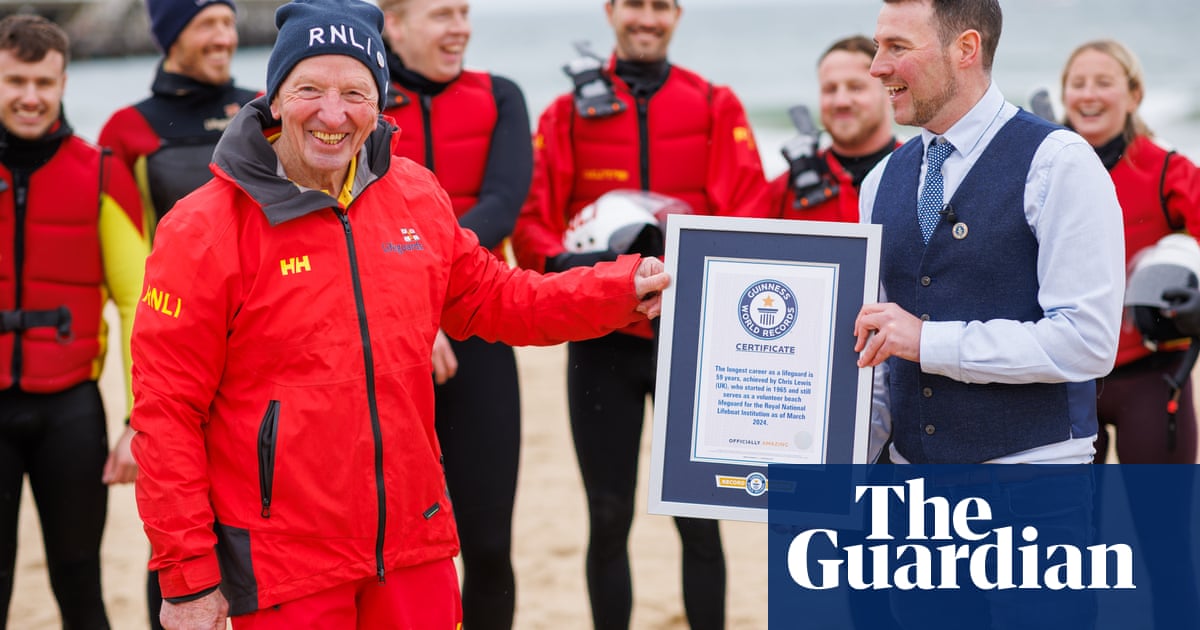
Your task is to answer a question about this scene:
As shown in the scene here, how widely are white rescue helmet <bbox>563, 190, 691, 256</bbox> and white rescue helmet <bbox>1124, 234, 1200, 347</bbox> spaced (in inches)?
66.8

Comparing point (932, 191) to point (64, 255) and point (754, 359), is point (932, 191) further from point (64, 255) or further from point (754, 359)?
point (64, 255)

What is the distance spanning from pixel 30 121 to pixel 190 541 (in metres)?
2.13

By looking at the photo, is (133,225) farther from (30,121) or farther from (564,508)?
(564,508)

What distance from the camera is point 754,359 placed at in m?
2.96

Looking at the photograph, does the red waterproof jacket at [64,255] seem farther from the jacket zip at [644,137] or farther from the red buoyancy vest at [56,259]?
the jacket zip at [644,137]

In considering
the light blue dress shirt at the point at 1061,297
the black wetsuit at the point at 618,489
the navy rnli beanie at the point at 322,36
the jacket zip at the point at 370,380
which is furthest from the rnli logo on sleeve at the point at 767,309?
the black wetsuit at the point at 618,489

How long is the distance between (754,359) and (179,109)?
101 inches

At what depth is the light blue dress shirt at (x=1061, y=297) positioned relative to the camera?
8.59 ft

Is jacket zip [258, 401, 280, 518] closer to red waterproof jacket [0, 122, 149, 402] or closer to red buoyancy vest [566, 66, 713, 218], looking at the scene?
red waterproof jacket [0, 122, 149, 402]

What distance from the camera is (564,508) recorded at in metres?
6.58

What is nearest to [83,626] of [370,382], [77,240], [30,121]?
[77,240]

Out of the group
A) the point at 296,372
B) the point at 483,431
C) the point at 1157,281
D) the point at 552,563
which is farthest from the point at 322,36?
the point at 552,563

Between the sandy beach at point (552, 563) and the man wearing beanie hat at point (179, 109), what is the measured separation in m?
1.53

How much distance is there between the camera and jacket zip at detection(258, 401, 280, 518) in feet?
8.59
